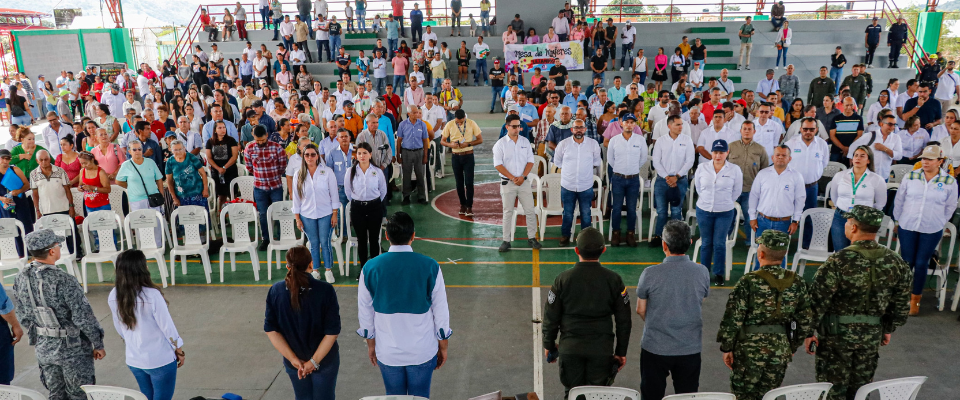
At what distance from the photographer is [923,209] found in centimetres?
641

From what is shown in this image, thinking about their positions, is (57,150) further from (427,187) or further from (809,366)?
(809,366)

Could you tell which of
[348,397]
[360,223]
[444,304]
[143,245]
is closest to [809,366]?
[444,304]

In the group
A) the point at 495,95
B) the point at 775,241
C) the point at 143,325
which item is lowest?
the point at 143,325

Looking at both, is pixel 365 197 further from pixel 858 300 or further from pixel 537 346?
pixel 858 300

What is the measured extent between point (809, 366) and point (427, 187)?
8112 mm

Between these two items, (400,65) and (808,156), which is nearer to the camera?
(808,156)

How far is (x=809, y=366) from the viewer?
5.67 metres

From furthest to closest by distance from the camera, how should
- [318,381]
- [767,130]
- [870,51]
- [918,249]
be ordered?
[870,51], [767,130], [918,249], [318,381]

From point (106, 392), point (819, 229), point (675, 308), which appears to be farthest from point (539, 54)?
point (106, 392)

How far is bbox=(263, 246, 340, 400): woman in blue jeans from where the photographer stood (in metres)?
3.85

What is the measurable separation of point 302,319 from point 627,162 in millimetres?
5690

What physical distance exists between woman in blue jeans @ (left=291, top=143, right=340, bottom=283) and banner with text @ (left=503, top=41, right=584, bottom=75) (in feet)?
49.7

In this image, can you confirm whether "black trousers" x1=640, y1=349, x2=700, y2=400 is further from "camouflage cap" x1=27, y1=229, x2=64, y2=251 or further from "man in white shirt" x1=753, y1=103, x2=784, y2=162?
"man in white shirt" x1=753, y1=103, x2=784, y2=162

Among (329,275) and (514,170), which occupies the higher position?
(514,170)
